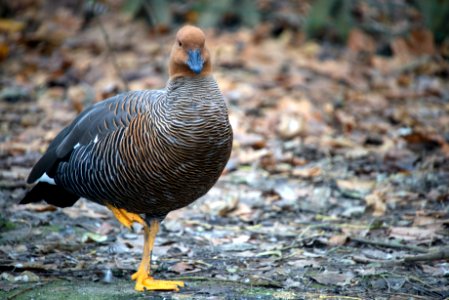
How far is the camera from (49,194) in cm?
511

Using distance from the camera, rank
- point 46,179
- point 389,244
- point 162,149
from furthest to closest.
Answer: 1. point 389,244
2. point 46,179
3. point 162,149

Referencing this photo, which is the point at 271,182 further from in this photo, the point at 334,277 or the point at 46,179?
the point at 46,179

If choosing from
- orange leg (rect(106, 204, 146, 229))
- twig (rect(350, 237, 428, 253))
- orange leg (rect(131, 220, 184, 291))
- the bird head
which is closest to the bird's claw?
orange leg (rect(131, 220, 184, 291))

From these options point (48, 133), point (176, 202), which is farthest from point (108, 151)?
point (48, 133)

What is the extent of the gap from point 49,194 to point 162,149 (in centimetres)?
124

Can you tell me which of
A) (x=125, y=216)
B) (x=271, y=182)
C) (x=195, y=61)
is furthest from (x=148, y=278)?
(x=271, y=182)

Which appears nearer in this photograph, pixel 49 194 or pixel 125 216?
pixel 125 216

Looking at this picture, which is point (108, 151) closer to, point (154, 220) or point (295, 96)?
point (154, 220)

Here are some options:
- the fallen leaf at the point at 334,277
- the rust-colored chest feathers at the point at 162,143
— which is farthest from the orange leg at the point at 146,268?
the fallen leaf at the point at 334,277

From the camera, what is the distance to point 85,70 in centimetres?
970

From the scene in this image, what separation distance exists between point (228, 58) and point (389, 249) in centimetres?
544

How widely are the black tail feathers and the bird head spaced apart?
1209 millimetres

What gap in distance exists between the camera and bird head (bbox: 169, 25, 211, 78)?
4.40 m

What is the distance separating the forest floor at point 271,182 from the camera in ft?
15.5
